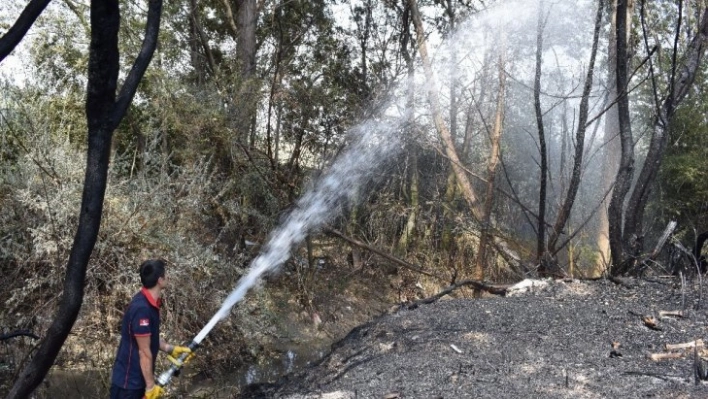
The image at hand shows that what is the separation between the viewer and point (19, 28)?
377cm

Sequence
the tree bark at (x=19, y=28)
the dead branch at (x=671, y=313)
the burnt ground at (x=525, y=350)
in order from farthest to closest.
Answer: the dead branch at (x=671, y=313) → the burnt ground at (x=525, y=350) → the tree bark at (x=19, y=28)

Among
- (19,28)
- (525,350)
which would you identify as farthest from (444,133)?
(19,28)

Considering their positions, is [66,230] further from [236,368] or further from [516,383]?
[516,383]

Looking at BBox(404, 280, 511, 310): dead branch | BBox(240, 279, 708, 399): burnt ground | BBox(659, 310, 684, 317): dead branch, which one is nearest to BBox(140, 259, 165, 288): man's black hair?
BBox(240, 279, 708, 399): burnt ground

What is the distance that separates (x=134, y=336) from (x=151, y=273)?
1.38ft

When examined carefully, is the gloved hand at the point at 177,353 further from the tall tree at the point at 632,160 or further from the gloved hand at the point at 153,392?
the tall tree at the point at 632,160

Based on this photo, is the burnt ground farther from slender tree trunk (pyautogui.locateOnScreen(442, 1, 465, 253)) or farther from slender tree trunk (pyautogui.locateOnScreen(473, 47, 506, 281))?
slender tree trunk (pyautogui.locateOnScreen(442, 1, 465, 253))

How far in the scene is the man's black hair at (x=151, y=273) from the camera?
4141 mm

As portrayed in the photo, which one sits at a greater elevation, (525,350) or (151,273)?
(151,273)

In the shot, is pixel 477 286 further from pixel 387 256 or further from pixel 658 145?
pixel 658 145

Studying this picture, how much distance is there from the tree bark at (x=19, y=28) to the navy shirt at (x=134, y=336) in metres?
1.67

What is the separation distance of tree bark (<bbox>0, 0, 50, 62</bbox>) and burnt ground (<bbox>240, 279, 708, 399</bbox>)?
117 inches

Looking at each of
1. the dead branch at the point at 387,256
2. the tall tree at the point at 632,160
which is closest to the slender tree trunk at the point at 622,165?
the tall tree at the point at 632,160

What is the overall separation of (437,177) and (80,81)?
676 centimetres
